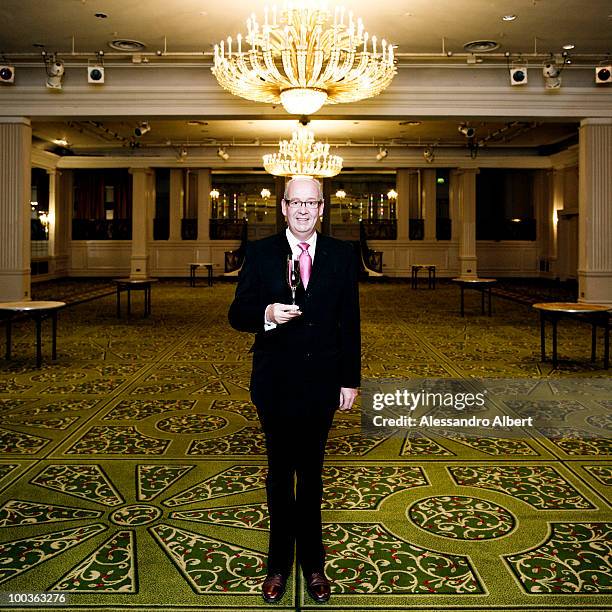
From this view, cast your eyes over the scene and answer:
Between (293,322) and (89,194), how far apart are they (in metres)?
21.0

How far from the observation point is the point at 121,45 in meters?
9.21

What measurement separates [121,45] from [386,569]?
28.6 feet

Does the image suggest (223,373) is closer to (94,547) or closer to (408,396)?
(408,396)

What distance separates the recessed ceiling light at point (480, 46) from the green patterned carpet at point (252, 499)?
4996mm

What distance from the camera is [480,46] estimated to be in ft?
30.2

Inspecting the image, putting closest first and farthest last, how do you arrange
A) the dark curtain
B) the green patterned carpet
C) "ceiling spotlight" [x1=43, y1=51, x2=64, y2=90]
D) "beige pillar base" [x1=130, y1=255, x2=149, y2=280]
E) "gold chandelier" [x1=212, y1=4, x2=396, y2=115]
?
1. the green patterned carpet
2. "gold chandelier" [x1=212, y1=4, x2=396, y2=115]
3. "ceiling spotlight" [x1=43, y1=51, x2=64, y2=90]
4. "beige pillar base" [x1=130, y1=255, x2=149, y2=280]
5. the dark curtain

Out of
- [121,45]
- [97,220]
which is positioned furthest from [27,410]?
[97,220]

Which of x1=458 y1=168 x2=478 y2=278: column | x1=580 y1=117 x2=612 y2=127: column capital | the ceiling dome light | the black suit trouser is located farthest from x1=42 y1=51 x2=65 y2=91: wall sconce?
x1=458 y1=168 x2=478 y2=278: column

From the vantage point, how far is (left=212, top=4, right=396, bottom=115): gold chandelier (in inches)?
272

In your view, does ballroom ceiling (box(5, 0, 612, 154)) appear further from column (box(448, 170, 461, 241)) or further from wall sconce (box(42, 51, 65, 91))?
column (box(448, 170, 461, 241))

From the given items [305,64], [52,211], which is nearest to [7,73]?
[305,64]

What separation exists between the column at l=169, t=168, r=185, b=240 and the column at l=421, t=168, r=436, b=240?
7968 mm

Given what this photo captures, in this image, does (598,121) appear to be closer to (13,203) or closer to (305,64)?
(305,64)

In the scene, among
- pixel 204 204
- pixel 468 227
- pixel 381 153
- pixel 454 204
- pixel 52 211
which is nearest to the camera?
pixel 381 153
